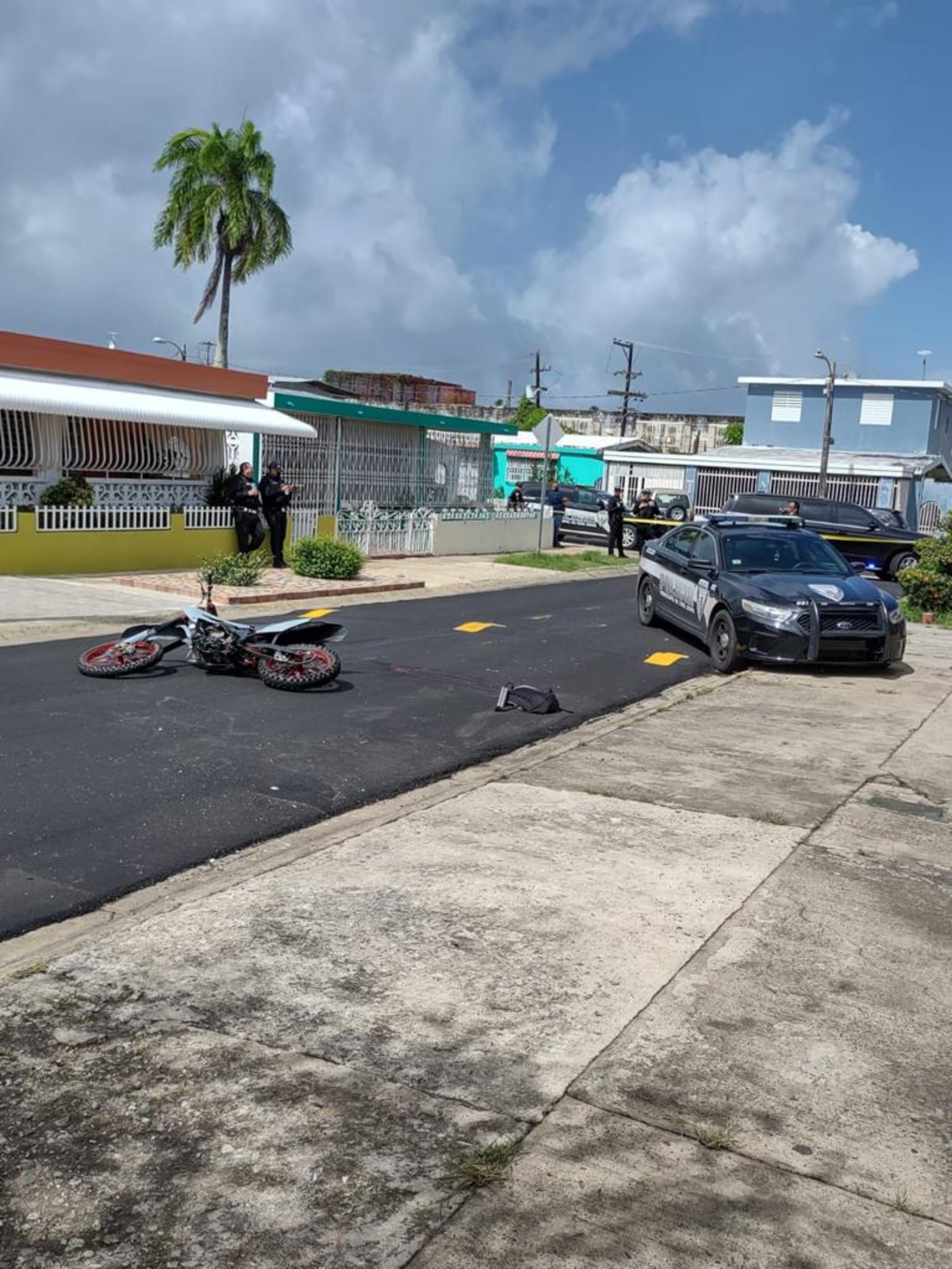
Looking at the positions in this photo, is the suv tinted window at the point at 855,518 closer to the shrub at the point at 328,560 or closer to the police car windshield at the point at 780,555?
the shrub at the point at 328,560

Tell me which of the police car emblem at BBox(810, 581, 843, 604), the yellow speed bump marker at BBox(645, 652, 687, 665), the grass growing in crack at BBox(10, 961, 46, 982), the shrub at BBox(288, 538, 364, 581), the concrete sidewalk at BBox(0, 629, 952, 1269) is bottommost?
the grass growing in crack at BBox(10, 961, 46, 982)

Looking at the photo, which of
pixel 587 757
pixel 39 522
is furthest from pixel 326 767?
pixel 39 522

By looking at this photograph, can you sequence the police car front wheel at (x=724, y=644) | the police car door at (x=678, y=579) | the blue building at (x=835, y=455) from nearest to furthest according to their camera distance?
the police car front wheel at (x=724, y=644), the police car door at (x=678, y=579), the blue building at (x=835, y=455)

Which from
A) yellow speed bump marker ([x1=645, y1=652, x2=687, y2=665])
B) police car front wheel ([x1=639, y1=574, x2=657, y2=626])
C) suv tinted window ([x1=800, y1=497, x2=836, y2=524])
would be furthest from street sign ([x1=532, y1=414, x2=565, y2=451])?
yellow speed bump marker ([x1=645, y1=652, x2=687, y2=665])

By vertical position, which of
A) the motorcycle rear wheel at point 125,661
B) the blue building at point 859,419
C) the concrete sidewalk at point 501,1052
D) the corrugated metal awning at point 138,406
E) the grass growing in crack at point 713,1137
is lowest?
the concrete sidewalk at point 501,1052

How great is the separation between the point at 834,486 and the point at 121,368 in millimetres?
28918

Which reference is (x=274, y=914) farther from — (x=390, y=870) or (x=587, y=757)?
(x=587, y=757)

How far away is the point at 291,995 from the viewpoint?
457 centimetres

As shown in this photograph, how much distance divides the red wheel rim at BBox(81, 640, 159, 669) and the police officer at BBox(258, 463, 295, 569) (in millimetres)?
10156

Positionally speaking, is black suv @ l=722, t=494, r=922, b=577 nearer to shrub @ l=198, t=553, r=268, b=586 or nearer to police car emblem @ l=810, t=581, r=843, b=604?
shrub @ l=198, t=553, r=268, b=586

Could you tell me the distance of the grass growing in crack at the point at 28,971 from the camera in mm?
4656

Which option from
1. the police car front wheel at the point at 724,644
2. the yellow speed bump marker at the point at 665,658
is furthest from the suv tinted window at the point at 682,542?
the police car front wheel at the point at 724,644

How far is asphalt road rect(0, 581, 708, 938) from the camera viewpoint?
6246mm

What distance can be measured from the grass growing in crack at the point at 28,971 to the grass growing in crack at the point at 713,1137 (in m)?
2.56
